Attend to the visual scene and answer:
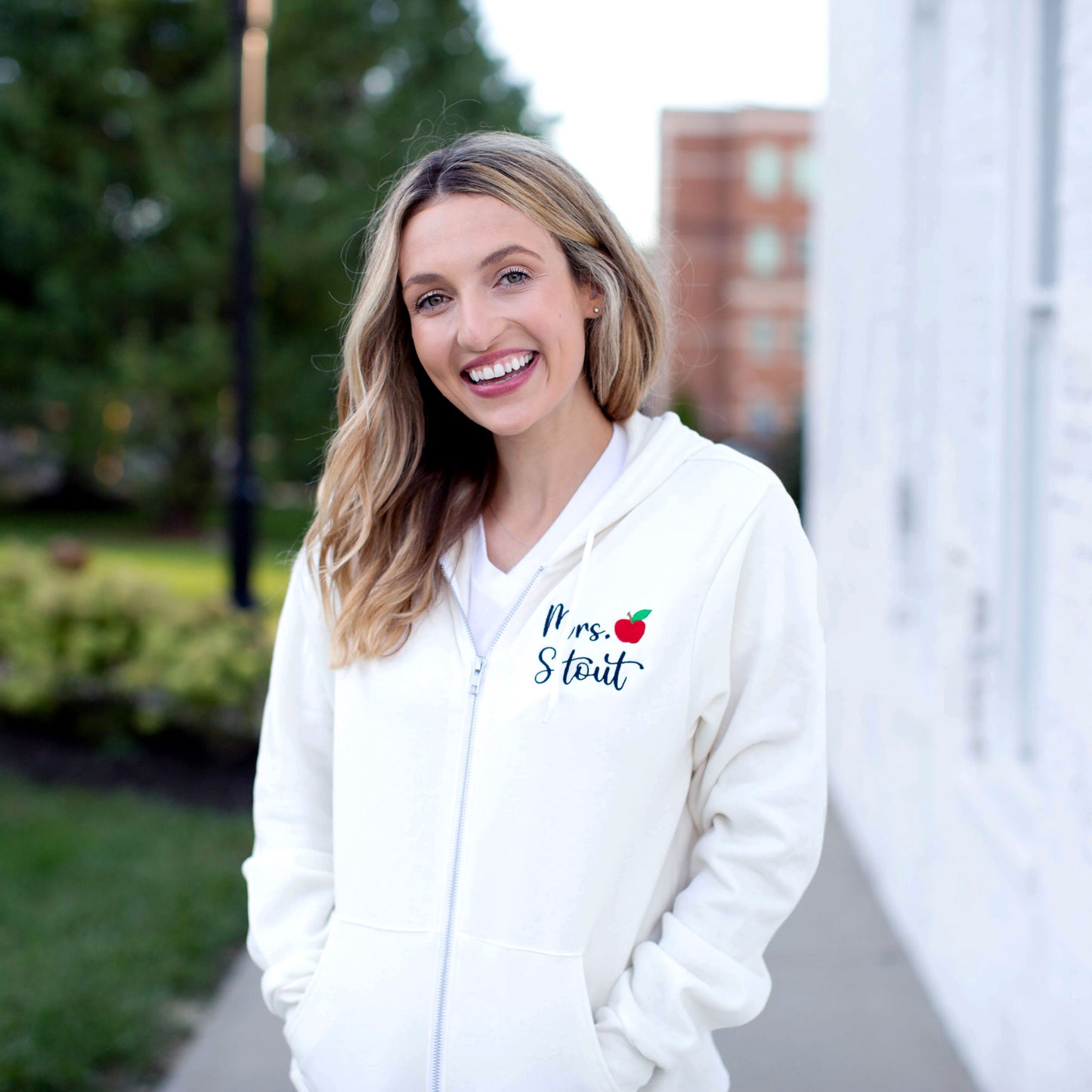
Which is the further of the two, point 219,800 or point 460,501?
point 219,800

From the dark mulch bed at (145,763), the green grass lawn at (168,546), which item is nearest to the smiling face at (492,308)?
the dark mulch bed at (145,763)

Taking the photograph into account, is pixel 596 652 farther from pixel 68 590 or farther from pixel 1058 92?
pixel 68 590

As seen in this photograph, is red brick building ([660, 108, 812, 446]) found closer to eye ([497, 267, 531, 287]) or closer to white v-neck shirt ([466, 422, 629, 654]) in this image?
white v-neck shirt ([466, 422, 629, 654])

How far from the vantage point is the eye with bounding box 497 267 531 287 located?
1.71 meters

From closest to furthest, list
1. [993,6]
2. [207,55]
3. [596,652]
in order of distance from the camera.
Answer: [596,652]
[993,6]
[207,55]

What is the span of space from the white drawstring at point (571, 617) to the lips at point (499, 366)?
255mm

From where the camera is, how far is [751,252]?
184 ft

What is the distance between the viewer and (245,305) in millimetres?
6785

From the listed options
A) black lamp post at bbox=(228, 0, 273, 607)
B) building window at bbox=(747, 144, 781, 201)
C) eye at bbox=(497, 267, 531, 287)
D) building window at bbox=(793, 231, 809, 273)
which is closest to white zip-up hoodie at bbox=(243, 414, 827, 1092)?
eye at bbox=(497, 267, 531, 287)

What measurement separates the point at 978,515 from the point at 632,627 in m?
2.02

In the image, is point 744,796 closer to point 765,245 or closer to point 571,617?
point 571,617

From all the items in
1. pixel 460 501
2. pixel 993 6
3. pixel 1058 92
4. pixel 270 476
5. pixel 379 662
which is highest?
pixel 993 6

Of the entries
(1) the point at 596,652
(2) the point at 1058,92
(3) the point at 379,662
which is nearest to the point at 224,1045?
(3) the point at 379,662

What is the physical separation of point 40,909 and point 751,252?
55.0 meters
